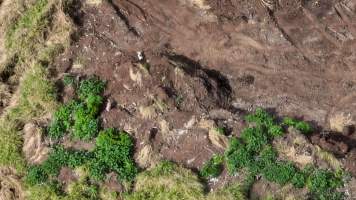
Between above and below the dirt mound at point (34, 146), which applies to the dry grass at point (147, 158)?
above

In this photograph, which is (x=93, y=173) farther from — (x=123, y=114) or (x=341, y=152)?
(x=341, y=152)

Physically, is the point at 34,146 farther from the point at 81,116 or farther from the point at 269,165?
the point at 269,165

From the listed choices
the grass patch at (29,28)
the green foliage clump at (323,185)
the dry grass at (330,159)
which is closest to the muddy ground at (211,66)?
the dry grass at (330,159)

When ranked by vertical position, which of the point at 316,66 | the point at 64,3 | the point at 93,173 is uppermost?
the point at 316,66

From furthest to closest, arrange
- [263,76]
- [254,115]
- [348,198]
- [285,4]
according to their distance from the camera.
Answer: [285,4]
[263,76]
[254,115]
[348,198]

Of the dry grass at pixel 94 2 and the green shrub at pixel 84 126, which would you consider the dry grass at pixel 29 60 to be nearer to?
the green shrub at pixel 84 126

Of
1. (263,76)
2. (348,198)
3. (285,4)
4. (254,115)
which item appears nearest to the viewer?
(348,198)

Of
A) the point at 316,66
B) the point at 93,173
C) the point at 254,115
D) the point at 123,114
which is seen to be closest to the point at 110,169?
the point at 93,173
